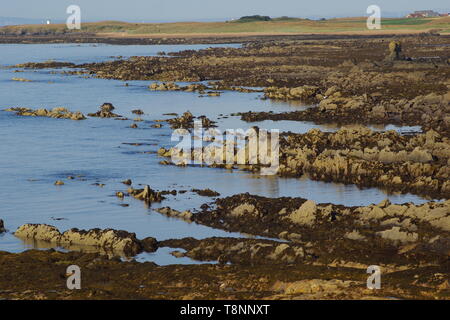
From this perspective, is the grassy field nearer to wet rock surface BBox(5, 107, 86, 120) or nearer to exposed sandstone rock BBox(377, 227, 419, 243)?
wet rock surface BBox(5, 107, 86, 120)

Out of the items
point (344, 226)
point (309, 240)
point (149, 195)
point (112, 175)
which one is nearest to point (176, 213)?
point (149, 195)

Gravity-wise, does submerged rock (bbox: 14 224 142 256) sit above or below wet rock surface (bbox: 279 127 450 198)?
below

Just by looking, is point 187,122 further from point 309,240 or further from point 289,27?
point 289,27

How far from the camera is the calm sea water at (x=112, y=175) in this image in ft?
78.0

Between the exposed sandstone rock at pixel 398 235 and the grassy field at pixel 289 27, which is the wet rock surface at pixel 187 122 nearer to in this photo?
the exposed sandstone rock at pixel 398 235

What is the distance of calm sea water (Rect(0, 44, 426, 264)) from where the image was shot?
78.0 feet

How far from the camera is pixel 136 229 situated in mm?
22828

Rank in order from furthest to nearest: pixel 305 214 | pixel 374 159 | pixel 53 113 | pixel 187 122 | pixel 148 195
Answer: pixel 53 113 → pixel 187 122 → pixel 374 159 → pixel 148 195 → pixel 305 214

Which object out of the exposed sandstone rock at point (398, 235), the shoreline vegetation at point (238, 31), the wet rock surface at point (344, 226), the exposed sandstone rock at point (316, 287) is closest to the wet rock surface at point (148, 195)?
the wet rock surface at point (344, 226)

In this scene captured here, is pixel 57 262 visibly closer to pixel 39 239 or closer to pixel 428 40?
pixel 39 239

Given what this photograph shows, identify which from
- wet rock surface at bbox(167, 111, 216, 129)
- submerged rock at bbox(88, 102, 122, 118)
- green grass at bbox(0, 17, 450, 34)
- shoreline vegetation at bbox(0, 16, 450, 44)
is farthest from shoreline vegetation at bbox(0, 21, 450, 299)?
green grass at bbox(0, 17, 450, 34)

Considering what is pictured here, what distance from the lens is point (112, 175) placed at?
3028 cm

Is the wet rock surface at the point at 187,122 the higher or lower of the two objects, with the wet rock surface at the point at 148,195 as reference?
higher
